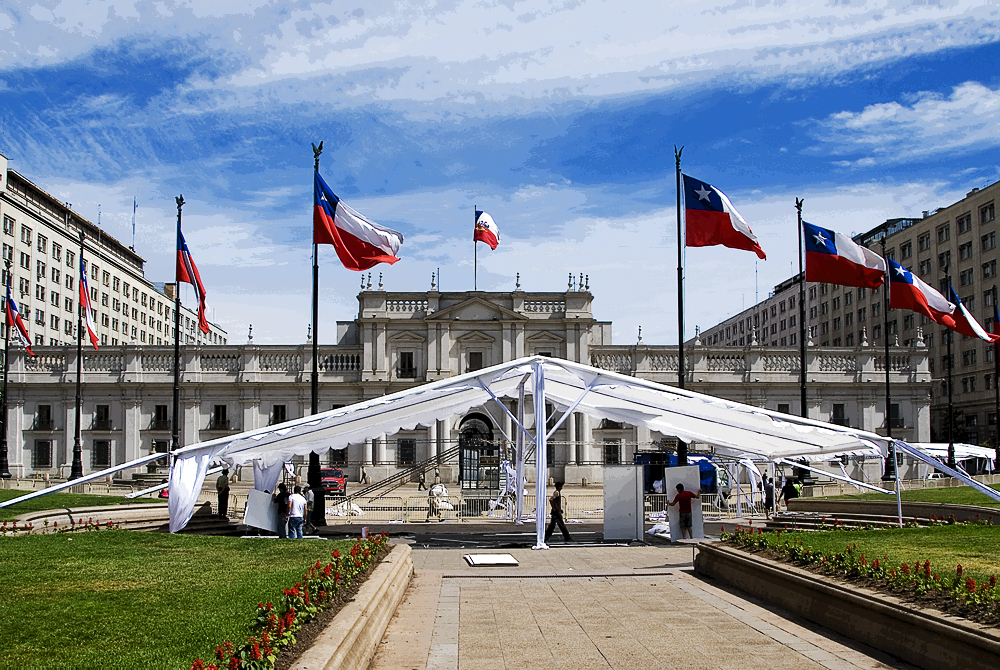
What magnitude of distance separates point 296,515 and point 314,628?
14338mm

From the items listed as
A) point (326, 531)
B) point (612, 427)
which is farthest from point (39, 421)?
point (326, 531)

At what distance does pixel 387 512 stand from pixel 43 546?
19519 mm

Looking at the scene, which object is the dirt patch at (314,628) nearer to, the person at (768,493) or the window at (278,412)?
the person at (768,493)

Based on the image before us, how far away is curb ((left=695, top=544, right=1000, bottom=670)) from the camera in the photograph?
8.47m

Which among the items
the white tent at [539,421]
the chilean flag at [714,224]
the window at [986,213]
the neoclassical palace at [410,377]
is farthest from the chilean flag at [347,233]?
the window at [986,213]

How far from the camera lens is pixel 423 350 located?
6831 centimetres

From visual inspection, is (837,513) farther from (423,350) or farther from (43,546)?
(423,350)

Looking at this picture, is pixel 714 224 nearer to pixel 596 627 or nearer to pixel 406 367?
pixel 596 627

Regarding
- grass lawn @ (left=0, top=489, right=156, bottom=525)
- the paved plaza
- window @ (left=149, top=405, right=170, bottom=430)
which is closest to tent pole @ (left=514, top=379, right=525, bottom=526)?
the paved plaza

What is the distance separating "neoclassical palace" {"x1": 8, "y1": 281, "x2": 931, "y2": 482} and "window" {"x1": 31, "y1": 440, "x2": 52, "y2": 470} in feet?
A: 0.31

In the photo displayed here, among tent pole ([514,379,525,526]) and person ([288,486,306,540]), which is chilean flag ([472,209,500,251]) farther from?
person ([288,486,306,540])

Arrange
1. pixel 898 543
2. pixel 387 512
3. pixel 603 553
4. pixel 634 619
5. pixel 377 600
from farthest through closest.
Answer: pixel 387 512 → pixel 603 553 → pixel 898 543 → pixel 634 619 → pixel 377 600

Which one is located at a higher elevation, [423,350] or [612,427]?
[423,350]

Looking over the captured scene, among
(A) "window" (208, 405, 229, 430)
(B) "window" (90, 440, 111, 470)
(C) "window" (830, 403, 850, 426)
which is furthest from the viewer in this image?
(C) "window" (830, 403, 850, 426)
